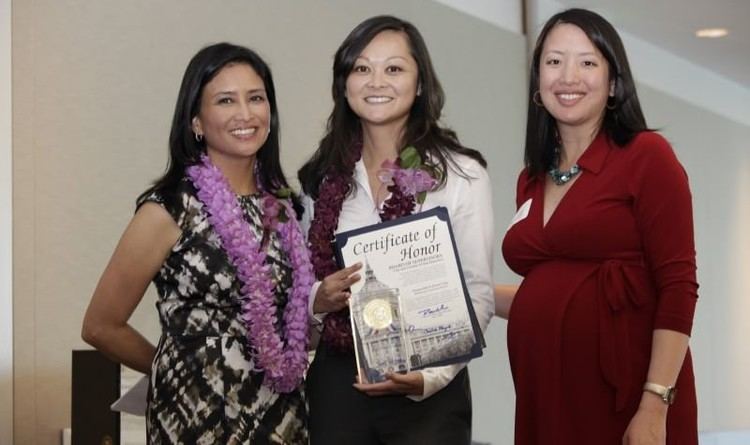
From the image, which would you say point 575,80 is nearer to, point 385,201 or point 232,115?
point 385,201

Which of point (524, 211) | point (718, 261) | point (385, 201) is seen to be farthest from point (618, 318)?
point (718, 261)

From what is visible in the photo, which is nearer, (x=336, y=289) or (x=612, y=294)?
(x=612, y=294)

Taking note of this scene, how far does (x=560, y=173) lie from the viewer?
245 centimetres

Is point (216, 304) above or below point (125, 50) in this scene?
Result: below

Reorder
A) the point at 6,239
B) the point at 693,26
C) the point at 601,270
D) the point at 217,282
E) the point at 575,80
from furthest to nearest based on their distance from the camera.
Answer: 1. the point at 693,26
2. the point at 6,239
3. the point at 217,282
4. the point at 575,80
5. the point at 601,270

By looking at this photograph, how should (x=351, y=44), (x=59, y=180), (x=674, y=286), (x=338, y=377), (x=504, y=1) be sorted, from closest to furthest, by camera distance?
(x=674, y=286)
(x=338, y=377)
(x=351, y=44)
(x=59, y=180)
(x=504, y=1)

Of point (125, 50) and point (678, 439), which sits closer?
point (678, 439)

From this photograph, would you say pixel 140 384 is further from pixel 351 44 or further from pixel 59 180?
pixel 59 180

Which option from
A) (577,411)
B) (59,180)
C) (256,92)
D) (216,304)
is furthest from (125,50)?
(577,411)

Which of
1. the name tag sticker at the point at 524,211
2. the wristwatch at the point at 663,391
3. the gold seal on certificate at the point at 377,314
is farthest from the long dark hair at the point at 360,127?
the wristwatch at the point at 663,391

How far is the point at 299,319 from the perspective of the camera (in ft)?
8.49

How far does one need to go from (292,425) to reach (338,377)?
0.57 ft

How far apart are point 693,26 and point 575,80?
3.60m

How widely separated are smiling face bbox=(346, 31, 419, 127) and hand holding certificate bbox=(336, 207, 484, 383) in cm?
33
